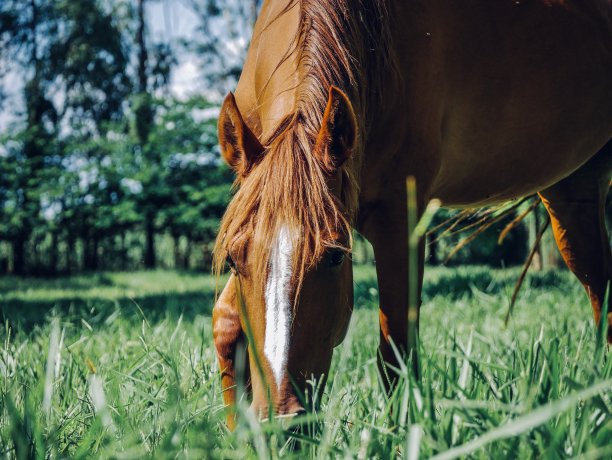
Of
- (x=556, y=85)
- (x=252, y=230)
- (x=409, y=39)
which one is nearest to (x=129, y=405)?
(x=252, y=230)

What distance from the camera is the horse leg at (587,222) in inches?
107

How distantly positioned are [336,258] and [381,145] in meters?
0.68

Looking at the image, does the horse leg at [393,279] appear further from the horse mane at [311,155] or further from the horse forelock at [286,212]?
the horse forelock at [286,212]

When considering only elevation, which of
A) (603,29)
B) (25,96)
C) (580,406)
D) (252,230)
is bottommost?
(580,406)

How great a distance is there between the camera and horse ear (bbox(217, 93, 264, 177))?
157 cm

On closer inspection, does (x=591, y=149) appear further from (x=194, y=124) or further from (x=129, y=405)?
(x=194, y=124)

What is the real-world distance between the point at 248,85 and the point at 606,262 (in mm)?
1958

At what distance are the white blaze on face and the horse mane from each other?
0.02 metres

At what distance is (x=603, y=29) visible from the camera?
265cm

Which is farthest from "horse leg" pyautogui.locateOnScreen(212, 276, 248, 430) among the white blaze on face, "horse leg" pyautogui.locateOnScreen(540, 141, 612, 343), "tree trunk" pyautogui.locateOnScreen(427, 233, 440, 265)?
"horse leg" pyautogui.locateOnScreen(540, 141, 612, 343)

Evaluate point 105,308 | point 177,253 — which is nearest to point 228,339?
point 105,308

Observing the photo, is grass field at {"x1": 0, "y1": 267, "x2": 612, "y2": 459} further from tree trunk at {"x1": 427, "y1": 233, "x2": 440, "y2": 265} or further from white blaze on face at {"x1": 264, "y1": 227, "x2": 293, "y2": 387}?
tree trunk at {"x1": 427, "y1": 233, "x2": 440, "y2": 265}

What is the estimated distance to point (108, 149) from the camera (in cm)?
1600

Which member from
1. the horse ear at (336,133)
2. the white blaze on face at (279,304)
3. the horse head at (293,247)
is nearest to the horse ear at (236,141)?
the horse head at (293,247)
